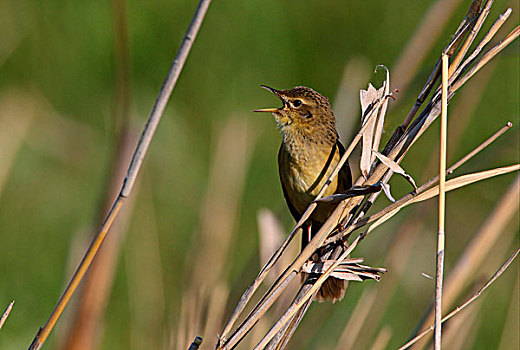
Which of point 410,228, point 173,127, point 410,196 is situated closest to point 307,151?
point 410,228

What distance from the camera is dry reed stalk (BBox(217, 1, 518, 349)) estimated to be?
5.15 ft

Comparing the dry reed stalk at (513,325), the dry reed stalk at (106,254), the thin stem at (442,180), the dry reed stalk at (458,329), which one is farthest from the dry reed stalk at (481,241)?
the dry reed stalk at (106,254)

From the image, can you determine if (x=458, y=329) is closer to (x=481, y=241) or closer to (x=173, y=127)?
(x=481, y=241)

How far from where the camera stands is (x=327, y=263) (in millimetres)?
1742

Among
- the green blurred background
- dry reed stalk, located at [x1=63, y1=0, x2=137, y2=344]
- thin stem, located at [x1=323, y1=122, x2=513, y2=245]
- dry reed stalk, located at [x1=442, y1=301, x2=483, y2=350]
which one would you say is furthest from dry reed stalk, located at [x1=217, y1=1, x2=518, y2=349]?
the green blurred background

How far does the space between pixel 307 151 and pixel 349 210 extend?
772 millimetres

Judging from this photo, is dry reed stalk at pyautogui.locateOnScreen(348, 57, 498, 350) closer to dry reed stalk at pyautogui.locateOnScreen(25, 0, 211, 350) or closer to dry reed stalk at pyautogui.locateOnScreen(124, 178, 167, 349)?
dry reed stalk at pyautogui.locateOnScreen(124, 178, 167, 349)

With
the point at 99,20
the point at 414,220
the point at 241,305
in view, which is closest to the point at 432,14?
the point at 414,220

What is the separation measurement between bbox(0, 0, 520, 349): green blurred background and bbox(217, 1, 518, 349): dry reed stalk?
61.6 inches

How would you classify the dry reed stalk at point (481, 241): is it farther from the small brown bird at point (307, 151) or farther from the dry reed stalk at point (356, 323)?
the small brown bird at point (307, 151)

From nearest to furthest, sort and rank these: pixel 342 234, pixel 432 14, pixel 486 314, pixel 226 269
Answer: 1. pixel 342 234
2. pixel 432 14
3. pixel 226 269
4. pixel 486 314

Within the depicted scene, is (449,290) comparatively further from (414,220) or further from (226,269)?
(226,269)

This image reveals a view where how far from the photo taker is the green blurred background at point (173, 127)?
378 centimetres

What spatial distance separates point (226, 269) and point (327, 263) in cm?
150
